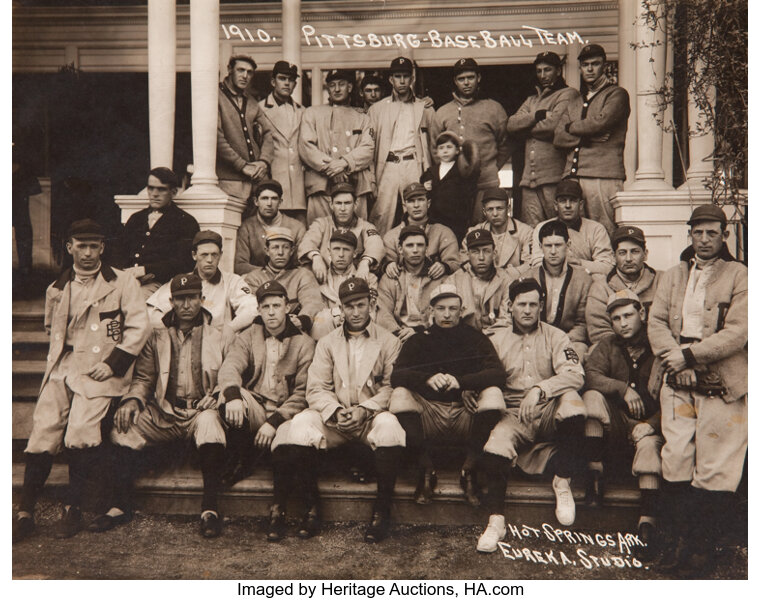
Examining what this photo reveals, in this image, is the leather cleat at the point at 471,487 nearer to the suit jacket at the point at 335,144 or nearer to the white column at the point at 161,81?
the suit jacket at the point at 335,144

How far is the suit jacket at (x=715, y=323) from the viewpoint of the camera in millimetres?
3977

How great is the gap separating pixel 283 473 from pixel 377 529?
0.57 meters

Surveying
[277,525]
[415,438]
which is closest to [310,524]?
[277,525]

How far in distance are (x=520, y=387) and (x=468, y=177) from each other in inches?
51.2

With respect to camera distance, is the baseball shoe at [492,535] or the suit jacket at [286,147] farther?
the suit jacket at [286,147]

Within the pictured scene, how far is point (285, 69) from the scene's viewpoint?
453 centimetres

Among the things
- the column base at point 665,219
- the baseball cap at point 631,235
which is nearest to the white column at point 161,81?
the baseball cap at point 631,235

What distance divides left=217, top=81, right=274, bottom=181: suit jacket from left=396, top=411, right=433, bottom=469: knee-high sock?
1.77 m

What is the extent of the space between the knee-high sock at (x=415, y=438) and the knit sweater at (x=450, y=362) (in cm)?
14

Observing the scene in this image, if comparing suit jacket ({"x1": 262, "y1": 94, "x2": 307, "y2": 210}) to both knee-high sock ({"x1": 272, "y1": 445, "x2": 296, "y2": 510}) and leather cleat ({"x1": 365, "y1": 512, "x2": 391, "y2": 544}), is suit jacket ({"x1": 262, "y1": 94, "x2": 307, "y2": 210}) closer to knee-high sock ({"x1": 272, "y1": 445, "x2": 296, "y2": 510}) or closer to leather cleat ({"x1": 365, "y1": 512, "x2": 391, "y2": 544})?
knee-high sock ({"x1": 272, "y1": 445, "x2": 296, "y2": 510})

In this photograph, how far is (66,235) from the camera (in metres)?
4.41

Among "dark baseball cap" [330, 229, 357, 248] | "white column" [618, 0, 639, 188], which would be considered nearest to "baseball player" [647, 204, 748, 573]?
"white column" [618, 0, 639, 188]

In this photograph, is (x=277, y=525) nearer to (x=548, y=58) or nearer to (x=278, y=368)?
(x=278, y=368)
